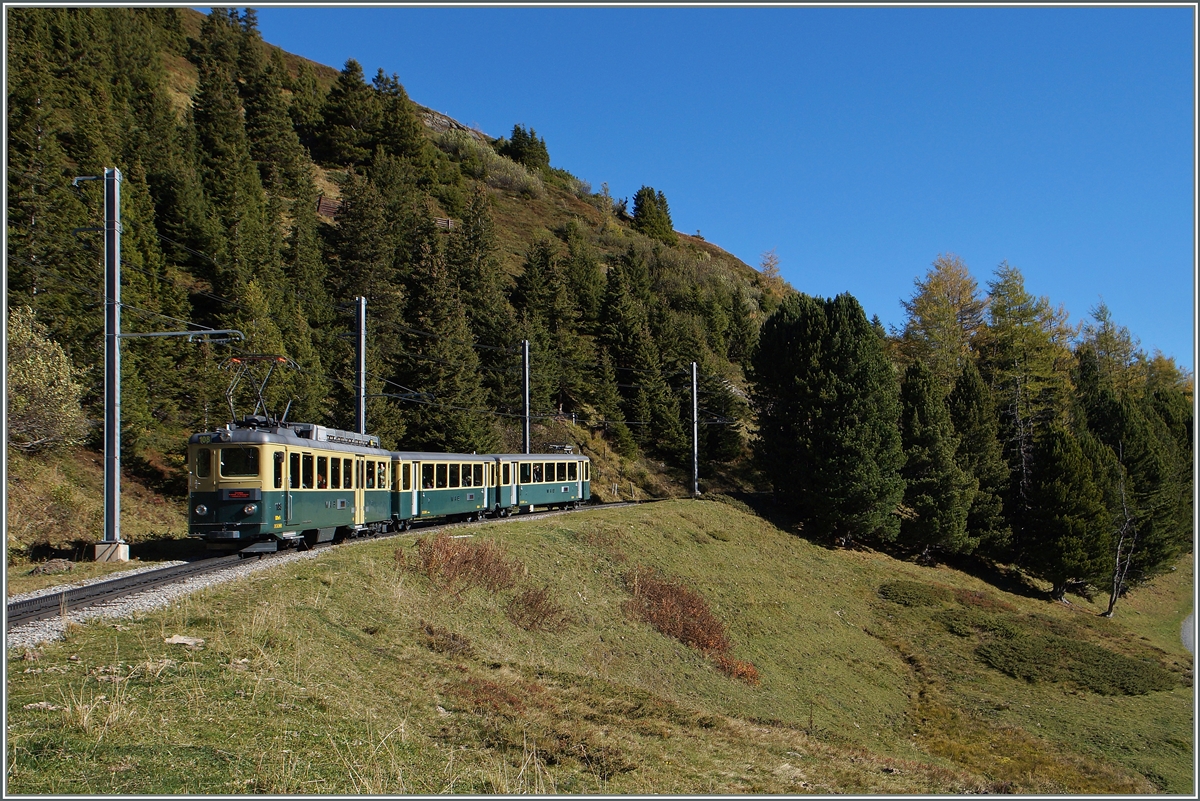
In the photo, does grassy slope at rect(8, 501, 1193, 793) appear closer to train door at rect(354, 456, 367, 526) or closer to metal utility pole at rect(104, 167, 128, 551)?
train door at rect(354, 456, 367, 526)

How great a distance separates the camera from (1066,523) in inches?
1822

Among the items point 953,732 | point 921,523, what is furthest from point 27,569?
point 921,523

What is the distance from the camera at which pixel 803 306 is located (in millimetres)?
51750

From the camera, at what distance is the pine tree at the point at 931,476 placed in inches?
1810

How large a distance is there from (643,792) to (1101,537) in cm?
4831

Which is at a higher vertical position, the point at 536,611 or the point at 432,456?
the point at 432,456

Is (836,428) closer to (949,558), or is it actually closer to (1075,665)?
(949,558)

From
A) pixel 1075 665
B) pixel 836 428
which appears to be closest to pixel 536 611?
pixel 1075 665

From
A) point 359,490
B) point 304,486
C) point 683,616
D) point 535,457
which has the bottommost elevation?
point 683,616

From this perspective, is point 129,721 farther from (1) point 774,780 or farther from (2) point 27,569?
(2) point 27,569

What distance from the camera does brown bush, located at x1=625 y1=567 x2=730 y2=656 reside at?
23.6 meters

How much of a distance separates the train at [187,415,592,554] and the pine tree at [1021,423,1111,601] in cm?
3502

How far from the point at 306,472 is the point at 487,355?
120 ft

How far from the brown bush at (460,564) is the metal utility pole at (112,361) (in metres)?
6.51
